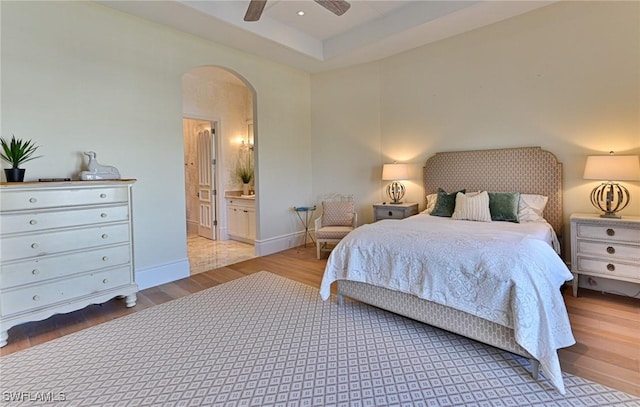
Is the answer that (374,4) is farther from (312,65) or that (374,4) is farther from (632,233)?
(632,233)

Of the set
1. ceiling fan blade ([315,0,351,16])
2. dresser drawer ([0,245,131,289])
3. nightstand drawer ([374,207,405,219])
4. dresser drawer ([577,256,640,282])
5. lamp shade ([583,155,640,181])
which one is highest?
ceiling fan blade ([315,0,351,16])

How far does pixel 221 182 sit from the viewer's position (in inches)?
247

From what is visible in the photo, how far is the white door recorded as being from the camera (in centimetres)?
625

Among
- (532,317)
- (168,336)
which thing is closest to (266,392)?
(168,336)

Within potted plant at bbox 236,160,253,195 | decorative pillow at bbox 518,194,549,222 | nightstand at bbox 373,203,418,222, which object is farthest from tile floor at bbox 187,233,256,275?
decorative pillow at bbox 518,194,549,222

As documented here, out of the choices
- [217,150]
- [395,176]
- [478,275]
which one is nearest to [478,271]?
[478,275]

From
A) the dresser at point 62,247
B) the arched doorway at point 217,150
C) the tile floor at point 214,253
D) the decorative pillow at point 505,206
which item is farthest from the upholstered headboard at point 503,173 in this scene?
the dresser at point 62,247

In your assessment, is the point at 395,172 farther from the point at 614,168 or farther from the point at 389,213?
the point at 614,168

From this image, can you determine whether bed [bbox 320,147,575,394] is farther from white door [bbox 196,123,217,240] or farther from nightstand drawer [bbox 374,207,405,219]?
white door [bbox 196,123,217,240]

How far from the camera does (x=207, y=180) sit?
644 centimetres

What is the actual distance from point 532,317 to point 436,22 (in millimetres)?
3405

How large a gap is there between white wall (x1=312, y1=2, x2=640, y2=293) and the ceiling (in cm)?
28

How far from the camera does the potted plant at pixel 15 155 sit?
101 inches

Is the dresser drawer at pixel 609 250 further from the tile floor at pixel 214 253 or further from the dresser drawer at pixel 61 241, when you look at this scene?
the dresser drawer at pixel 61 241
